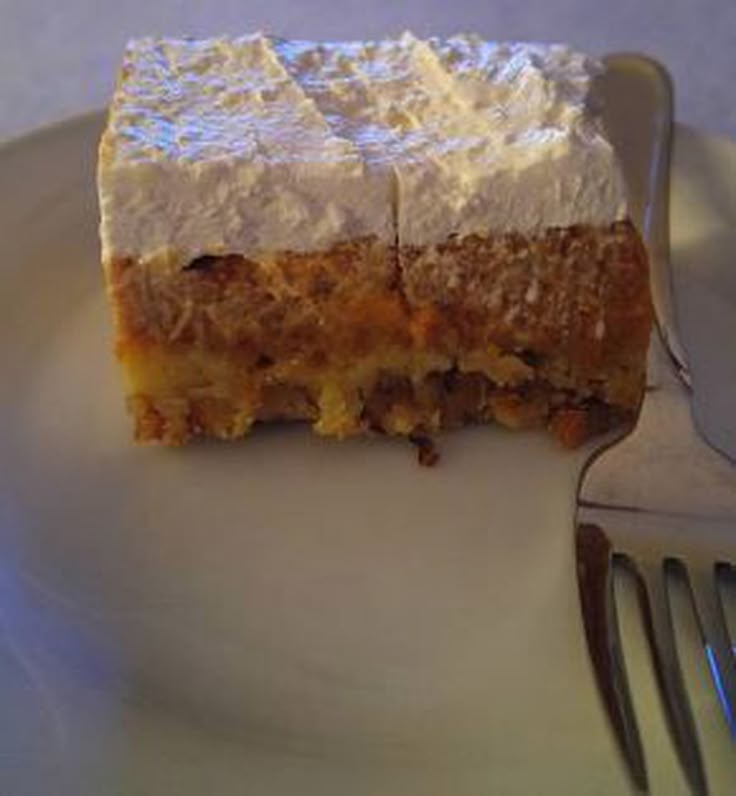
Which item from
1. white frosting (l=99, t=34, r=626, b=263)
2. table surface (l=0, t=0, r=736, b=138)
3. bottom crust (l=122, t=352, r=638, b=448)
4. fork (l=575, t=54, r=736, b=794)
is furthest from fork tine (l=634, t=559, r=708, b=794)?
table surface (l=0, t=0, r=736, b=138)

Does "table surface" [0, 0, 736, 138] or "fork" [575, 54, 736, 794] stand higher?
"table surface" [0, 0, 736, 138]

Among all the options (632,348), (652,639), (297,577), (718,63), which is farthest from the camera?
(718,63)

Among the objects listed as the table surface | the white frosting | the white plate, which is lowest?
the white plate

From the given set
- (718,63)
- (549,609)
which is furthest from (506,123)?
(718,63)

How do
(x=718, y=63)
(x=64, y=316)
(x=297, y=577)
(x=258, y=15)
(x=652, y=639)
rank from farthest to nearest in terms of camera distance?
(x=258, y=15)
(x=718, y=63)
(x=64, y=316)
(x=297, y=577)
(x=652, y=639)

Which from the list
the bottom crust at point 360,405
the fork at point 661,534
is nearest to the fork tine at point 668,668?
the fork at point 661,534

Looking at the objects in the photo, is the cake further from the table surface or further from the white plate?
the table surface

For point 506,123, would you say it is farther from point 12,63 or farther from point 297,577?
point 12,63
